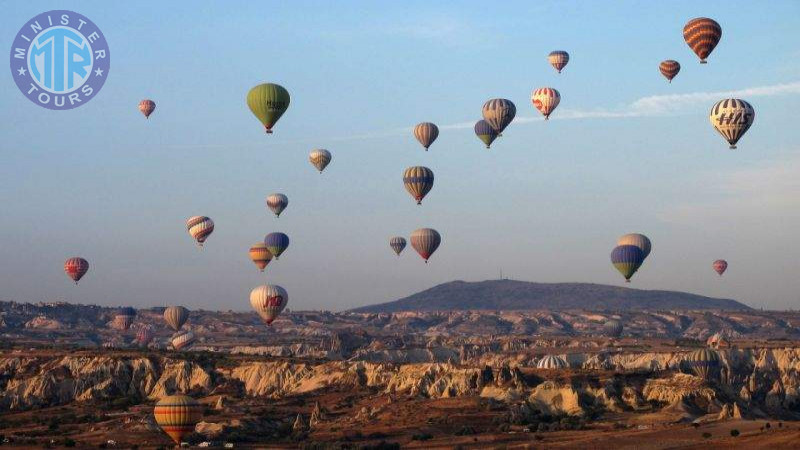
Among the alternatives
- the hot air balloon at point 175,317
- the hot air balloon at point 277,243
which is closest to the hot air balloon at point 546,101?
the hot air balloon at point 277,243

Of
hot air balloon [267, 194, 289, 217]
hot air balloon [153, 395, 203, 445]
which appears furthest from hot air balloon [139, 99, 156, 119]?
hot air balloon [153, 395, 203, 445]

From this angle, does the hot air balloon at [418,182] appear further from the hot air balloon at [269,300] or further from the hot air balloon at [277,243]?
the hot air balloon at [277,243]

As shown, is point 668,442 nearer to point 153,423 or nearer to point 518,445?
point 518,445

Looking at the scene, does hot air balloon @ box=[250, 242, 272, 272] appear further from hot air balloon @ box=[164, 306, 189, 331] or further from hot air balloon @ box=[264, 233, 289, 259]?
hot air balloon @ box=[164, 306, 189, 331]

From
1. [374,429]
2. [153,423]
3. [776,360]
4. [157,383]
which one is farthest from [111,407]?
[776,360]

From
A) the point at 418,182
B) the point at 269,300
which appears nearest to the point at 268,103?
the point at 418,182

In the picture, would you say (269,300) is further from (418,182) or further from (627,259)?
(627,259)
